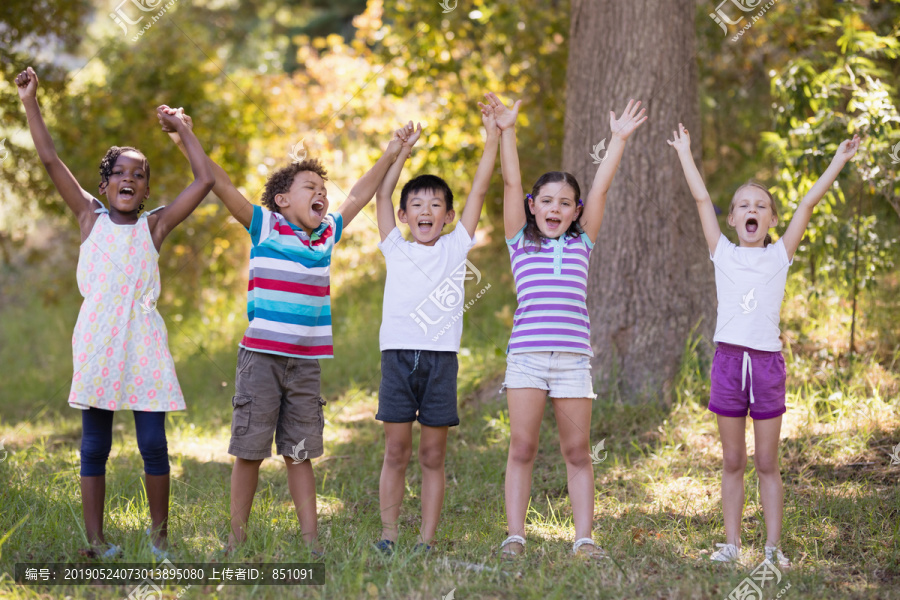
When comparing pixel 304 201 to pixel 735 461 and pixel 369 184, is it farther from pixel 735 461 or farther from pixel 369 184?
pixel 735 461

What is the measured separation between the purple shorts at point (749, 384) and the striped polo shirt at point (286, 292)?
1581 millimetres

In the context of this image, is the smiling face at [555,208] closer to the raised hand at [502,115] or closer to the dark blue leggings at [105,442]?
the raised hand at [502,115]

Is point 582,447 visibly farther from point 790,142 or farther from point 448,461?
point 790,142

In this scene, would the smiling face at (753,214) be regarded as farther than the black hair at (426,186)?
No

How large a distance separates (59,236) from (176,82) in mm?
2602

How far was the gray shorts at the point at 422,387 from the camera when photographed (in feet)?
10.6

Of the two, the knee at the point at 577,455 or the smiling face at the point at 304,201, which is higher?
the smiling face at the point at 304,201

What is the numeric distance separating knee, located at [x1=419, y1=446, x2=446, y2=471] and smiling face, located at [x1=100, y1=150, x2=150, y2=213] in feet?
5.06

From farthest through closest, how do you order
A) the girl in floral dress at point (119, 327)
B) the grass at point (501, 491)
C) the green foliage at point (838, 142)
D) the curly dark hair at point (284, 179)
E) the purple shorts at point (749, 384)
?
the green foliage at point (838, 142) < the curly dark hair at point (284, 179) < the purple shorts at point (749, 384) < the girl in floral dress at point (119, 327) < the grass at point (501, 491)

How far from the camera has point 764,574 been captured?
2.96m

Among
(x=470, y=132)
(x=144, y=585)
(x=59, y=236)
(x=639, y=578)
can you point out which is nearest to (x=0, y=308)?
(x=59, y=236)

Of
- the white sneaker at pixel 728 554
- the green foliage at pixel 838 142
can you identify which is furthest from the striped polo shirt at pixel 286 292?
the green foliage at pixel 838 142

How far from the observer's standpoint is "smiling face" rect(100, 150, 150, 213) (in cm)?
321

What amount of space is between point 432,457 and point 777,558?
1.40 m
